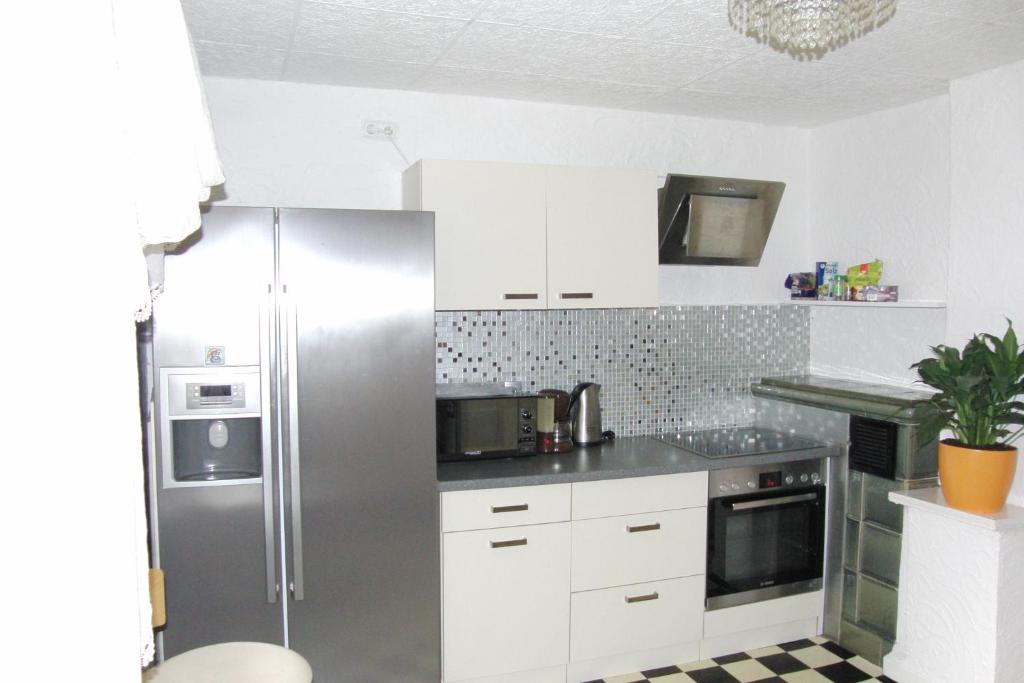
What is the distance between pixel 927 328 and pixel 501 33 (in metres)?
2.26

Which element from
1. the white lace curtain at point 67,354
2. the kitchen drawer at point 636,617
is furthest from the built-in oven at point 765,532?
the white lace curtain at point 67,354

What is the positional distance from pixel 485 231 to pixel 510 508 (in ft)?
3.50

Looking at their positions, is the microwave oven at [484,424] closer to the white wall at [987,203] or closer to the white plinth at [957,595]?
the white plinth at [957,595]

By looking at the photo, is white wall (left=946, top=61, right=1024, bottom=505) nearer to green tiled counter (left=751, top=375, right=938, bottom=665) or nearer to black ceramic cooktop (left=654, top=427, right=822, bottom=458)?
green tiled counter (left=751, top=375, right=938, bottom=665)

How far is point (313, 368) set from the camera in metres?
2.53

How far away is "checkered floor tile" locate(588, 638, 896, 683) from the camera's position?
2996 millimetres

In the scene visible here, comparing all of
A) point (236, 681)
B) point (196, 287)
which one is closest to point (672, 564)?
point (236, 681)

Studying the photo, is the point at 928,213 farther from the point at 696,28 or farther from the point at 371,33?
Answer: the point at 371,33

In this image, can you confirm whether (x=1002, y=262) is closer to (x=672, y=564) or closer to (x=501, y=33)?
(x=672, y=564)

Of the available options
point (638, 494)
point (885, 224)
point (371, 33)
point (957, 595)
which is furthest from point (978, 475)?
point (371, 33)

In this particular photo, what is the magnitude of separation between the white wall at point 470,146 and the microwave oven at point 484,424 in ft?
3.04

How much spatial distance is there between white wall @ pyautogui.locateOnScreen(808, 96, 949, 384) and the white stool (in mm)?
2878

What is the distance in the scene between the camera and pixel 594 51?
264 cm

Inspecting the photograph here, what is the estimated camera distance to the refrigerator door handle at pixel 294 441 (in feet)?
8.21
